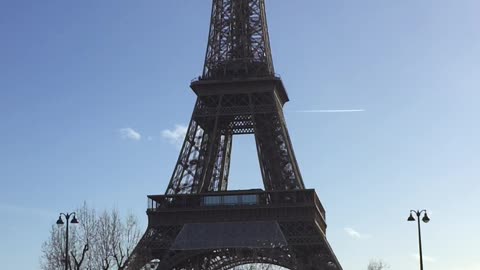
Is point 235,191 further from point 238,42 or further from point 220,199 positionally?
point 238,42

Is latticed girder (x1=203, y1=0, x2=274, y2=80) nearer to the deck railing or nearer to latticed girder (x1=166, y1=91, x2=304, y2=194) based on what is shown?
latticed girder (x1=166, y1=91, x2=304, y2=194)

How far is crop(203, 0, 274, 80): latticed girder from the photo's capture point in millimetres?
99000

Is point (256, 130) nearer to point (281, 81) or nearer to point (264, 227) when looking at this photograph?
point (281, 81)

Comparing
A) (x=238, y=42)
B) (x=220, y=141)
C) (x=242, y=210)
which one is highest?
(x=238, y=42)

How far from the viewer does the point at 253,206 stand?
9125 cm

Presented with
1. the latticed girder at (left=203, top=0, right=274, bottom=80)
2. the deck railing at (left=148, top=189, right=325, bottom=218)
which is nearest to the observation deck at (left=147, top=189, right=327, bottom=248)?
the deck railing at (left=148, top=189, right=325, bottom=218)

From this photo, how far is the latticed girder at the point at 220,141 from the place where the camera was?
95.2 meters

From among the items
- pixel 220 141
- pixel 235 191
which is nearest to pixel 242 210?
pixel 235 191

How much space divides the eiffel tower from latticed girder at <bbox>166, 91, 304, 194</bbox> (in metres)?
0.12

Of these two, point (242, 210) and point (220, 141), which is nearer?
point (242, 210)

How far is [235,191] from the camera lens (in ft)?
304

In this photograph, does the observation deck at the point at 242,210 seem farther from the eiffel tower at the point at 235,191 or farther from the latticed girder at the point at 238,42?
the latticed girder at the point at 238,42

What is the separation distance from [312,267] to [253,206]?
929cm

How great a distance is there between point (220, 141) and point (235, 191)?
421 inches
